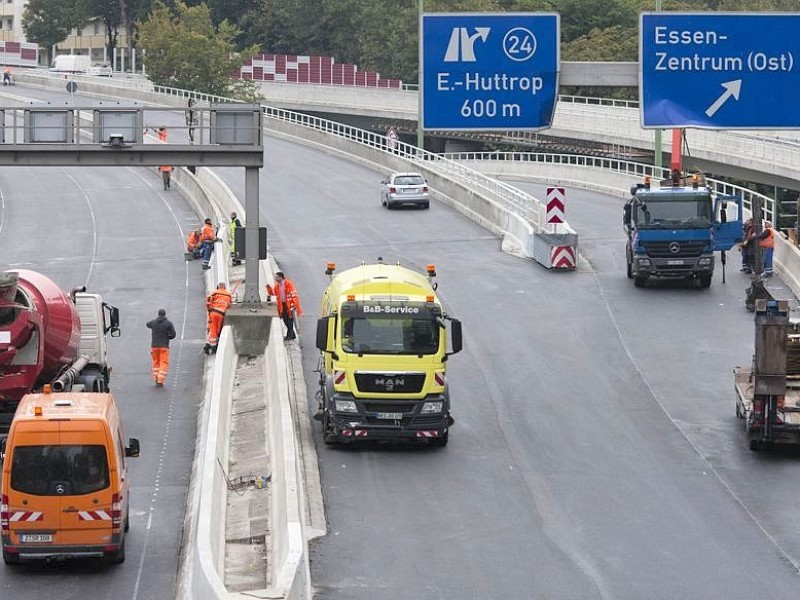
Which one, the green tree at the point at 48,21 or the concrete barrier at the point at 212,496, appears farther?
the green tree at the point at 48,21

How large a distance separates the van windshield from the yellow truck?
5.77 meters

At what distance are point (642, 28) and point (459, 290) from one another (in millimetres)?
16632

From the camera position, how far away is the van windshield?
1903cm

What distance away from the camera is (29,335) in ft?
81.0

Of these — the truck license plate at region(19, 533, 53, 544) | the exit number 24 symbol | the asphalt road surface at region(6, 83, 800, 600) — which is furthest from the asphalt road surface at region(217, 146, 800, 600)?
the exit number 24 symbol

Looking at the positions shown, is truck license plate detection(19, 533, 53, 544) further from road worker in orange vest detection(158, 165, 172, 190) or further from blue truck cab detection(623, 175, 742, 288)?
road worker in orange vest detection(158, 165, 172, 190)

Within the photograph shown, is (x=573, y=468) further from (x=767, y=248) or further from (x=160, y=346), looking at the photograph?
(x=767, y=248)

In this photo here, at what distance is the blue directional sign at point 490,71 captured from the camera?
22516 millimetres

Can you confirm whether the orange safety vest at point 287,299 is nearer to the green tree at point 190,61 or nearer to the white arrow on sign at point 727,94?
the white arrow on sign at point 727,94

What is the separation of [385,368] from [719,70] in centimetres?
694

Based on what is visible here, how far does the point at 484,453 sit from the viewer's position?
80.5ft

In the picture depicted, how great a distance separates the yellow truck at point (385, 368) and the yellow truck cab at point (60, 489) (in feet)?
18.5

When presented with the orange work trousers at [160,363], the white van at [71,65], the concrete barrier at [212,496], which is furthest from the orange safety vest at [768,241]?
the white van at [71,65]

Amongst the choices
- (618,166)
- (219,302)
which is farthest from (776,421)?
(618,166)
